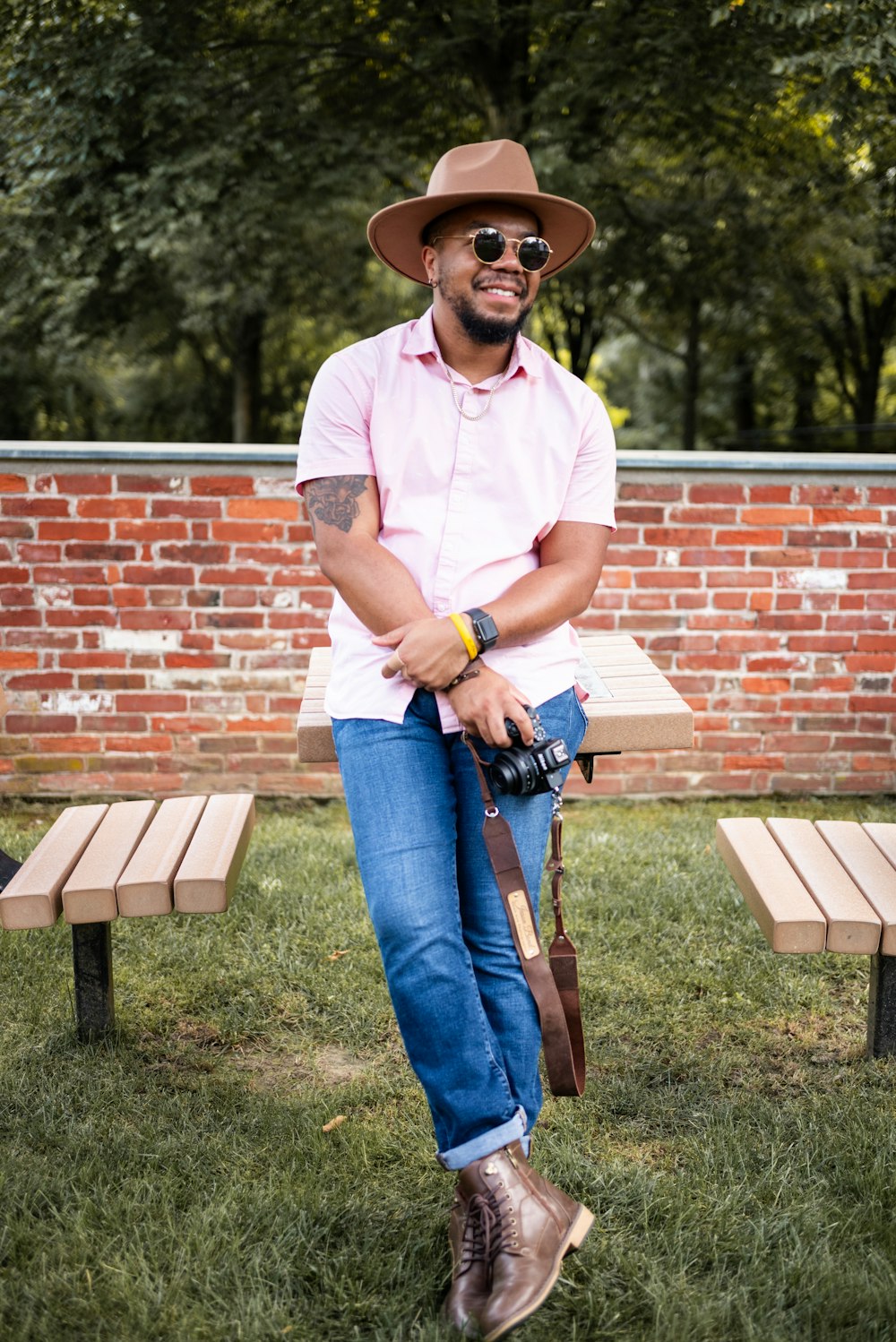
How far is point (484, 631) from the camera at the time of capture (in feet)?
7.45

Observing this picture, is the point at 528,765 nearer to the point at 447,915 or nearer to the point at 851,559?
the point at 447,915

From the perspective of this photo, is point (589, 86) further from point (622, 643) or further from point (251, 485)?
point (622, 643)

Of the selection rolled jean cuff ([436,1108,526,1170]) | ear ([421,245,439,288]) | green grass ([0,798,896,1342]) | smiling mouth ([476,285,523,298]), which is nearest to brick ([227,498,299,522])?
green grass ([0,798,896,1342])

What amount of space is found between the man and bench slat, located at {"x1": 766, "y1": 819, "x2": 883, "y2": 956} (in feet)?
2.11

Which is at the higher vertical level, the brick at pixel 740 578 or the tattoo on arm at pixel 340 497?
the tattoo on arm at pixel 340 497

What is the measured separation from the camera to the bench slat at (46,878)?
8.28 feet

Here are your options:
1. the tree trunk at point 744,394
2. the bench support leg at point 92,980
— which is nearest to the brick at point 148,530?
the bench support leg at point 92,980

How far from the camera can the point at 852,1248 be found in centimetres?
216

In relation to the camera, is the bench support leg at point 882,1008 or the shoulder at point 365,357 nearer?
the shoulder at point 365,357

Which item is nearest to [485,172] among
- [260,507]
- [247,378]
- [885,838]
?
[885,838]

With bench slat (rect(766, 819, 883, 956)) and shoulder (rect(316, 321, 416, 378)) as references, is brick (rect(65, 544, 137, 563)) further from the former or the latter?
bench slat (rect(766, 819, 883, 956))

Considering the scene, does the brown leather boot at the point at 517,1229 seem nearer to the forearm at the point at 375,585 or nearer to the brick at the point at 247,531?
the forearm at the point at 375,585

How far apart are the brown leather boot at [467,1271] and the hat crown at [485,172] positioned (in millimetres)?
1901

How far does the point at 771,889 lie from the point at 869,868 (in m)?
0.29
